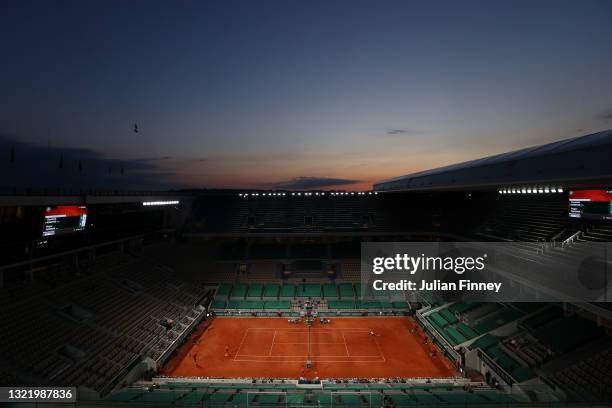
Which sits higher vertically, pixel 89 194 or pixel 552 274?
pixel 89 194

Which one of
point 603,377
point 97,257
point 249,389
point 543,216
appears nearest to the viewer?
point 603,377

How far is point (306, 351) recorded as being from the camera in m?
18.9

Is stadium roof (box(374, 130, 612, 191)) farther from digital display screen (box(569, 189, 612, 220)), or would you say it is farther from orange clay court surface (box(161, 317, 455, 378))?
orange clay court surface (box(161, 317, 455, 378))

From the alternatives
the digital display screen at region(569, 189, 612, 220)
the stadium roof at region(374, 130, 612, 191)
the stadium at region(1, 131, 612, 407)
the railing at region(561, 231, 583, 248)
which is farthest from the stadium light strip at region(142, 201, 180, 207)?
the digital display screen at region(569, 189, 612, 220)

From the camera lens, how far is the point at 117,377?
13859mm

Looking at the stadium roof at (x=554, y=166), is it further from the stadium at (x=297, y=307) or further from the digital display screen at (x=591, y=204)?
the digital display screen at (x=591, y=204)

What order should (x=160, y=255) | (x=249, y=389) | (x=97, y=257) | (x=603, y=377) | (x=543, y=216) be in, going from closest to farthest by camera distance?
1. (x=603, y=377)
2. (x=249, y=389)
3. (x=543, y=216)
4. (x=97, y=257)
5. (x=160, y=255)

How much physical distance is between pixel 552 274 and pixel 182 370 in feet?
58.8

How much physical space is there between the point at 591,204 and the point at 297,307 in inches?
770

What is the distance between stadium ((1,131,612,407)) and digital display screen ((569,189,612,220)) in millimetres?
89

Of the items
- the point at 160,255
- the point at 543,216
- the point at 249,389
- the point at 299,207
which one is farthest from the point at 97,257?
the point at 543,216

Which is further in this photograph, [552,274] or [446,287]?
[446,287]

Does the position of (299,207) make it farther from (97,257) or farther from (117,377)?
(117,377)

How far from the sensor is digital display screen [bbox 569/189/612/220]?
16484mm
